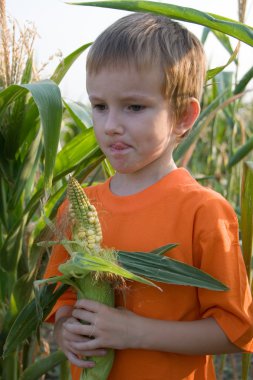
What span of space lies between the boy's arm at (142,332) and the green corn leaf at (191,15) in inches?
19.6

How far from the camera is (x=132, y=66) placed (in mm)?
1087

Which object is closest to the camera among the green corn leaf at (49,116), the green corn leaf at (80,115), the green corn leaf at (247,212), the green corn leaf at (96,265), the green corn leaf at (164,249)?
the green corn leaf at (96,265)

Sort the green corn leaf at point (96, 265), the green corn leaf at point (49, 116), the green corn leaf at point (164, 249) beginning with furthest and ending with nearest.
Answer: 1. the green corn leaf at point (49, 116)
2. the green corn leaf at point (164, 249)
3. the green corn leaf at point (96, 265)

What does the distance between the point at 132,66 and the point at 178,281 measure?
343 mm

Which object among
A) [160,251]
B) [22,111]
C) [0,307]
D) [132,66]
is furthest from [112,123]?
[0,307]

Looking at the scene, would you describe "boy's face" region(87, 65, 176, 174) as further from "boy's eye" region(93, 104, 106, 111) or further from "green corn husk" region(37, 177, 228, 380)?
"green corn husk" region(37, 177, 228, 380)

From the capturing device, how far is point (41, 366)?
160 cm

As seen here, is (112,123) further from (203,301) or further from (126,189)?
(203,301)

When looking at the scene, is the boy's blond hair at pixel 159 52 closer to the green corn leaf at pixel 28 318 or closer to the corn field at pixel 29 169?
the corn field at pixel 29 169

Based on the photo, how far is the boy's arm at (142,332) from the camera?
106 centimetres

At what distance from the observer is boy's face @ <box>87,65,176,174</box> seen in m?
1.08

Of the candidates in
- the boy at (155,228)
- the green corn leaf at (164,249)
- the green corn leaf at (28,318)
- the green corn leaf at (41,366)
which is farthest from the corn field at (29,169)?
the green corn leaf at (164,249)

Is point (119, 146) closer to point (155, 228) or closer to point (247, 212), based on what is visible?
point (155, 228)

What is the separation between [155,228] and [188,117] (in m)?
0.21
